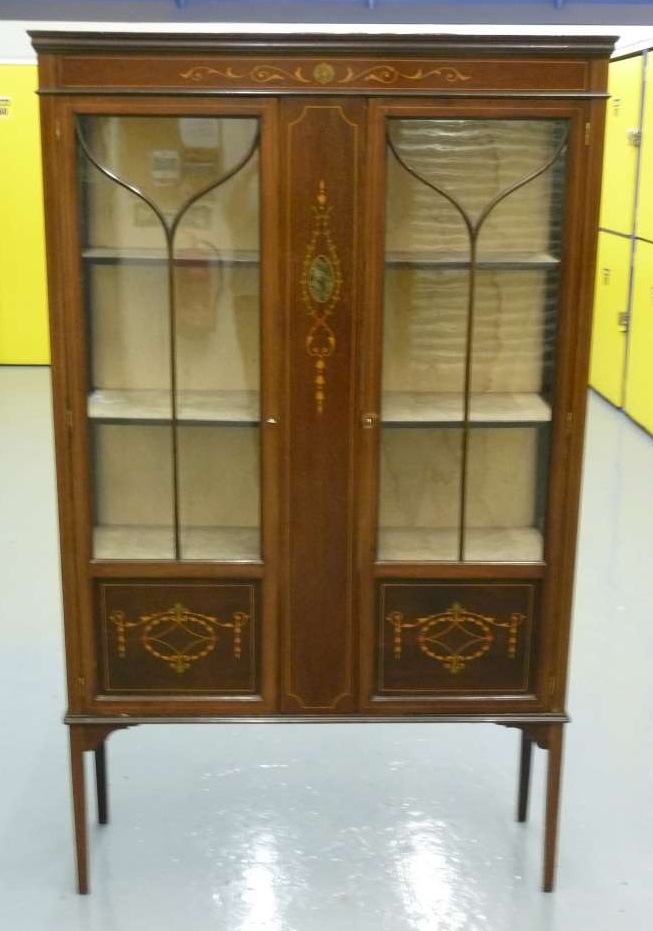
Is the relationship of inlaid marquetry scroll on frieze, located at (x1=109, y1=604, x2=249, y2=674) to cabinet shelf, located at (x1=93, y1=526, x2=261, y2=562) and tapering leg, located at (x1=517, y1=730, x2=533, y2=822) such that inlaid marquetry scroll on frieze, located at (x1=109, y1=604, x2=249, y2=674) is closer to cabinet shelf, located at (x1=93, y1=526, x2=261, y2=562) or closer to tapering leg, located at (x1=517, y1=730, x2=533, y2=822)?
cabinet shelf, located at (x1=93, y1=526, x2=261, y2=562)

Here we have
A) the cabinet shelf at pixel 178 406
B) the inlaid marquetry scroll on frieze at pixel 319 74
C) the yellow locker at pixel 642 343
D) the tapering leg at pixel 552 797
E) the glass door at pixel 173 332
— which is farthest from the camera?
the yellow locker at pixel 642 343

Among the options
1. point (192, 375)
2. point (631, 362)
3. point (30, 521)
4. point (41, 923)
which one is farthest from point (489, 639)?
point (631, 362)

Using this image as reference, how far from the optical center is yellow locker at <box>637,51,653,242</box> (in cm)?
586

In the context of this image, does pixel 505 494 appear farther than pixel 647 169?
No

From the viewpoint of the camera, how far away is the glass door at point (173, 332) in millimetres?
2102

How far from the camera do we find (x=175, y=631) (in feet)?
7.43

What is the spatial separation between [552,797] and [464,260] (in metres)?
1.18

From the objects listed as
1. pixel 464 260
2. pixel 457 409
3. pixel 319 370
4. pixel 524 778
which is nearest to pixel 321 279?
pixel 319 370

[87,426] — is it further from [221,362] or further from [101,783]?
[101,783]

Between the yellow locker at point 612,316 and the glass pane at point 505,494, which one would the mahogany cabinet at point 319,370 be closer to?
the glass pane at point 505,494

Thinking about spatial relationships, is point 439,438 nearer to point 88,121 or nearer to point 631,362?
point 88,121

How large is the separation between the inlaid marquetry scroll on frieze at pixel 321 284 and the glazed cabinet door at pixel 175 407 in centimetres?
7

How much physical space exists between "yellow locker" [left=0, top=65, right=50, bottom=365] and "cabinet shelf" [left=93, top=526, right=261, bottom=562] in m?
5.78

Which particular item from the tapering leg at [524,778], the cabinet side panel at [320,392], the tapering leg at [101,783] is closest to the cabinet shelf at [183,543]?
the cabinet side panel at [320,392]
